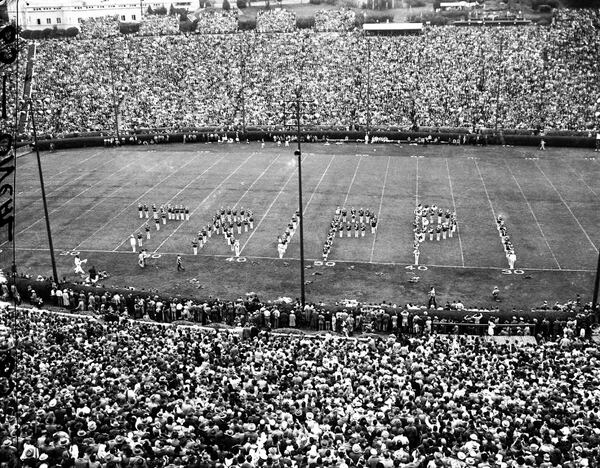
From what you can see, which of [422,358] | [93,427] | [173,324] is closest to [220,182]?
[173,324]

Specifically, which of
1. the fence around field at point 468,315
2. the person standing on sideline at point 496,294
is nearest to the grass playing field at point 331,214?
the person standing on sideline at point 496,294

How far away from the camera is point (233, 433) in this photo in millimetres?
15539

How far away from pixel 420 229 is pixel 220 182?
637 inches

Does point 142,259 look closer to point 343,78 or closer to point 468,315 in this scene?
point 468,315

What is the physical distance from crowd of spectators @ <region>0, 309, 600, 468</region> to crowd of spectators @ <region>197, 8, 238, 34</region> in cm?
7558

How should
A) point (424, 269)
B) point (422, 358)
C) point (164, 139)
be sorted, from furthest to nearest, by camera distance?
point (164, 139) < point (424, 269) < point (422, 358)

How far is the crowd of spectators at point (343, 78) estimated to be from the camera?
224 feet

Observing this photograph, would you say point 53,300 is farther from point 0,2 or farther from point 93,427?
point 0,2

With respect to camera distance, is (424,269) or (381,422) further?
(424,269)

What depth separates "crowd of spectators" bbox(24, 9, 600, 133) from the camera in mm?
68188

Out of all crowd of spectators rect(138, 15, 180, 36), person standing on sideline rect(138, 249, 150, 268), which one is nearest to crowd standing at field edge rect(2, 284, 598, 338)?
person standing on sideline rect(138, 249, 150, 268)

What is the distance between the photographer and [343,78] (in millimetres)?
76250

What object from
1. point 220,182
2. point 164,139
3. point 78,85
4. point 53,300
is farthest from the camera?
point 78,85

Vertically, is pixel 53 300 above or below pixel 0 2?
below
